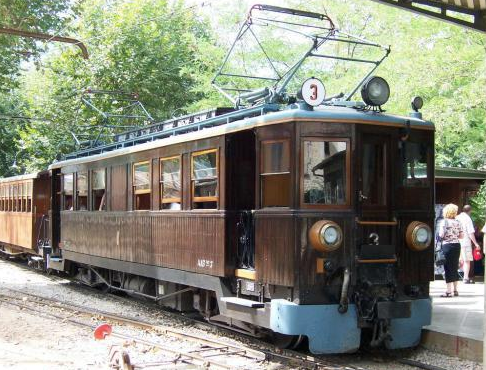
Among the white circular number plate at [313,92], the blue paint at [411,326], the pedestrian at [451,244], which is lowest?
the blue paint at [411,326]

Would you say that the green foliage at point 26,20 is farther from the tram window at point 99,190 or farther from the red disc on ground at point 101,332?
the red disc on ground at point 101,332

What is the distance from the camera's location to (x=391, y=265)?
7551mm

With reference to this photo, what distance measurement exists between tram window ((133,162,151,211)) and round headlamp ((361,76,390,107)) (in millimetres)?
4036

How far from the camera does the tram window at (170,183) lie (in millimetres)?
9359

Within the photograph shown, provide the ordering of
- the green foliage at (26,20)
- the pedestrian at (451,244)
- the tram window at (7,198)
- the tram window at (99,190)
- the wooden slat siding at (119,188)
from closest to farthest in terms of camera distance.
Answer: the pedestrian at (451,244) < the wooden slat siding at (119,188) < the tram window at (99,190) < the green foliage at (26,20) < the tram window at (7,198)

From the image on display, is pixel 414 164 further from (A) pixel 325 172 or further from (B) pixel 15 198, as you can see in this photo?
Answer: (B) pixel 15 198

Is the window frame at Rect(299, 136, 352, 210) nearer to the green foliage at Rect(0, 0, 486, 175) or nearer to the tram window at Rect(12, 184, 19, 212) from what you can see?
the green foliage at Rect(0, 0, 486, 175)

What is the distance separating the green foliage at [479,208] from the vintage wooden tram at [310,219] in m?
6.05

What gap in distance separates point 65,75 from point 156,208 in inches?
561

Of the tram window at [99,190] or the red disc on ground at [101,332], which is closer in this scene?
the red disc on ground at [101,332]

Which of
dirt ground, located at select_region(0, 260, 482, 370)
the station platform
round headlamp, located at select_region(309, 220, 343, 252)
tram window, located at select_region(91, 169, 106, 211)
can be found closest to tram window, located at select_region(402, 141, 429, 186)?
round headlamp, located at select_region(309, 220, 343, 252)

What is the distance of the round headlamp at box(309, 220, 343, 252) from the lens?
23.2 ft

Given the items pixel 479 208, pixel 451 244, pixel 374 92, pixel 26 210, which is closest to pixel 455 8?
pixel 374 92

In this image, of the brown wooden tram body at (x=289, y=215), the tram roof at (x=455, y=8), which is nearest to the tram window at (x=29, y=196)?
the brown wooden tram body at (x=289, y=215)
